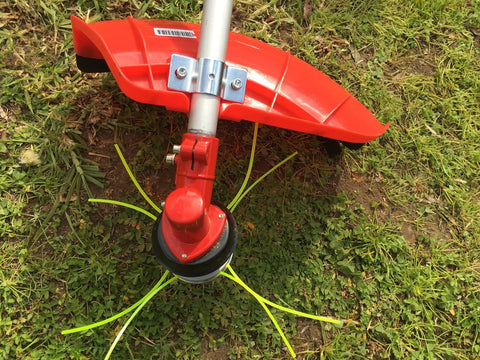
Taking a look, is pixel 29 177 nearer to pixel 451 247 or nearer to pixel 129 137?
pixel 129 137

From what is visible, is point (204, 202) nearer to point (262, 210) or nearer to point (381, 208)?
point (262, 210)

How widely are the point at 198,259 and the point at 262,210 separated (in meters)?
0.65

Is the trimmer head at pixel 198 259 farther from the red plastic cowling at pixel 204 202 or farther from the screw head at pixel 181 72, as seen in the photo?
the screw head at pixel 181 72

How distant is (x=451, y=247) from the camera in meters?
2.12

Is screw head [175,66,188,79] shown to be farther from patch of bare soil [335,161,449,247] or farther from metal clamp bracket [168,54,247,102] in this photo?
patch of bare soil [335,161,449,247]

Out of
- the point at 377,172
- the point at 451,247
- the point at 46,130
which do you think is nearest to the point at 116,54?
the point at 46,130

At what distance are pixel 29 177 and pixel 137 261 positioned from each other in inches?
28.4

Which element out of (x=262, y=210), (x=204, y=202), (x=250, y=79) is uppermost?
(x=250, y=79)

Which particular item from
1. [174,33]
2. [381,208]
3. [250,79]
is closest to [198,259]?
[250,79]

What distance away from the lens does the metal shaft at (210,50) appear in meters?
1.41

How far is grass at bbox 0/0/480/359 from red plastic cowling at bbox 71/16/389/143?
437mm

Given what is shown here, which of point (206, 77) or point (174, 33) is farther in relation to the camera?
point (174, 33)

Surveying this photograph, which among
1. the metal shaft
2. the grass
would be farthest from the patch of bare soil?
the metal shaft

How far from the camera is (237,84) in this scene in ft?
4.85
